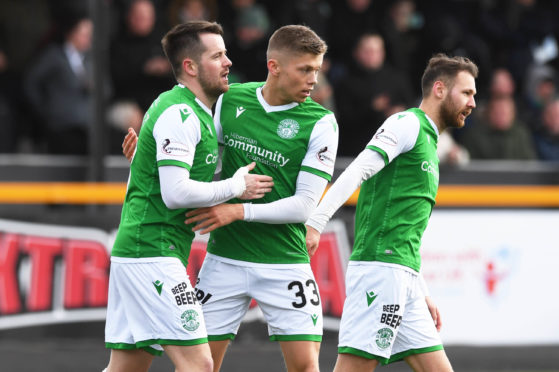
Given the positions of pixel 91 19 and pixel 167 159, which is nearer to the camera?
pixel 167 159

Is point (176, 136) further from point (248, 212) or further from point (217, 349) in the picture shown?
point (217, 349)

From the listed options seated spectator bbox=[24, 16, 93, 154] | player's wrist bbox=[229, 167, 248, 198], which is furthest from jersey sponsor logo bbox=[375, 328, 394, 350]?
seated spectator bbox=[24, 16, 93, 154]

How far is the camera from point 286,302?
19.4ft

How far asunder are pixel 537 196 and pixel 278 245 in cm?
565

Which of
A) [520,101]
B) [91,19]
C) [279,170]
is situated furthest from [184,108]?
[520,101]

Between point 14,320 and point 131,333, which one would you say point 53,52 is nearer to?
point 14,320

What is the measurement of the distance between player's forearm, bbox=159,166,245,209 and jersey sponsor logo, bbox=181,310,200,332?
54cm

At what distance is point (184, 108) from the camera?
546cm

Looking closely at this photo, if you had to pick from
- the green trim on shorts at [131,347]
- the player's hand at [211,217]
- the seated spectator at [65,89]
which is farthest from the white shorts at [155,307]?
the seated spectator at [65,89]

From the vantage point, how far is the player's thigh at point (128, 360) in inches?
218

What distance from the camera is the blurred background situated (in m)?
10.1

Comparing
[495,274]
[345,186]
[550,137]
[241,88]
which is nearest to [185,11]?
[495,274]

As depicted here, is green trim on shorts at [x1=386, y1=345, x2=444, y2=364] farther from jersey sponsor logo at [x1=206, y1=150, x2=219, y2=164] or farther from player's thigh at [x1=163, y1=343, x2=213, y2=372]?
jersey sponsor logo at [x1=206, y1=150, x2=219, y2=164]

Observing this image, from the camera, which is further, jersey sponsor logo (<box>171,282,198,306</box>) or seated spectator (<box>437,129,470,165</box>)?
seated spectator (<box>437,129,470,165</box>)
